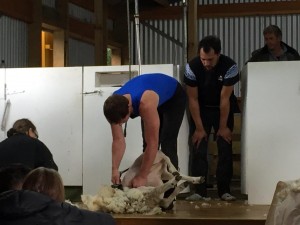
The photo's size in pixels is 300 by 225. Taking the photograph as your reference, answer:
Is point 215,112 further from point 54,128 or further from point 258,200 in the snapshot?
point 54,128

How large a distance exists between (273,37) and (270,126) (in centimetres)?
81

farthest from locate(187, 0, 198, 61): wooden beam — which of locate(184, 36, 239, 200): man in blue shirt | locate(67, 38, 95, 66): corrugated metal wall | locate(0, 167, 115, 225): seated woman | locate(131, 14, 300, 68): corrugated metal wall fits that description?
locate(0, 167, 115, 225): seated woman

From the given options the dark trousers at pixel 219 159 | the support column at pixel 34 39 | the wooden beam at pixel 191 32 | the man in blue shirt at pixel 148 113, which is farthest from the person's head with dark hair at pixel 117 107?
the support column at pixel 34 39

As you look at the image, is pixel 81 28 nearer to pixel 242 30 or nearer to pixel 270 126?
pixel 242 30

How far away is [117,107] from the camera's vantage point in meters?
4.18

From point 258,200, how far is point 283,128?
1.89ft

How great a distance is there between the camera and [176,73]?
5590 millimetres

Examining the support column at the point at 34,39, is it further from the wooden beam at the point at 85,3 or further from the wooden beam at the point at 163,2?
the wooden beam at the point at 163,2

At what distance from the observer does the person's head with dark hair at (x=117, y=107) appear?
4.18 meters

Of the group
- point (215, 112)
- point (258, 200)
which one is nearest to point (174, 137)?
point (215, 112)

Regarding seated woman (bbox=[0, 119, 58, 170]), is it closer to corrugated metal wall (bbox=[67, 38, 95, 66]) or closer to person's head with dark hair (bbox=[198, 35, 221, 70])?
person's head with dark hair (bbox=[198, 35, 221, 70])

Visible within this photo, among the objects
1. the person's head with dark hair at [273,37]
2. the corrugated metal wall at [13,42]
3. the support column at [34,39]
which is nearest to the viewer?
the person's head with dark hair at [273,37]

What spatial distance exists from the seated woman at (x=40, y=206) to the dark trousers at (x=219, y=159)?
8.75ft

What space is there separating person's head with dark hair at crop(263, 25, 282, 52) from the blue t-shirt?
3.44 ft
